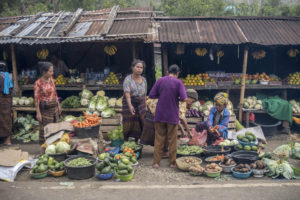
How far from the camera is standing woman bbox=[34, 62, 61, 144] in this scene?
19.1 feet

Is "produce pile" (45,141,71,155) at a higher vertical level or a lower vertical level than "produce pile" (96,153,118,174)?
higher

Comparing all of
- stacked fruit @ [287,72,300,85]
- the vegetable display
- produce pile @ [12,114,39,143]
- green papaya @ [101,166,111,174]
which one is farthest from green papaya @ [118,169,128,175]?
stacked fruit @ [287,72,300,85]

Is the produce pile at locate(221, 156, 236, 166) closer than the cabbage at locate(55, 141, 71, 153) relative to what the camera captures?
Yes

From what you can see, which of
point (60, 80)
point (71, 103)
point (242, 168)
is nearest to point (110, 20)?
point (60, 80)

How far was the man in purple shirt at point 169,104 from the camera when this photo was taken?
4922 millimetres

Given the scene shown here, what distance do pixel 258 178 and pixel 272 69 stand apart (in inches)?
259

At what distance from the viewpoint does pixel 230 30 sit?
8789mm

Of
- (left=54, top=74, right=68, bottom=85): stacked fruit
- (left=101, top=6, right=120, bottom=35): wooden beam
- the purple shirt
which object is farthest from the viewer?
(left=54, top=74, right=68, bottom=85): stacked fruit

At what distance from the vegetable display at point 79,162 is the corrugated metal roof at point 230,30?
14.5 feet

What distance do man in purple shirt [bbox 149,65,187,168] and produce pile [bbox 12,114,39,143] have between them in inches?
179

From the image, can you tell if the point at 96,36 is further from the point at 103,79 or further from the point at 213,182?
the point at 213,182

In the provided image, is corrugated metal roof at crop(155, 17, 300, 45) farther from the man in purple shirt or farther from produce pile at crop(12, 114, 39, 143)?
produce pile at crop(12, 114, 39, 143)

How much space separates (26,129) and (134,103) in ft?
13.9

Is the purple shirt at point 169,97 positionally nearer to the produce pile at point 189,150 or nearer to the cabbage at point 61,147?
the produce pile at point 189,150
